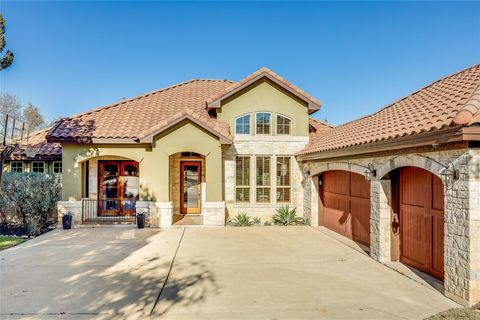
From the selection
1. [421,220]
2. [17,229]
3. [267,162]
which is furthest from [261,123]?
[17,229]

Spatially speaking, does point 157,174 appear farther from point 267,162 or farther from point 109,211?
point 267,162

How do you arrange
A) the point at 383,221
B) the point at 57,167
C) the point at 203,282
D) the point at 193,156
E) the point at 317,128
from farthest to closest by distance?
1. the point at 317,128
2. the point at 193,156
3. the point at 57,167
4. the point at 383,221
5. the point at 203,282

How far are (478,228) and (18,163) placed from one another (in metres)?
18.1

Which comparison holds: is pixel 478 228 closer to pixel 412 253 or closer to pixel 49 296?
pixel 412 253

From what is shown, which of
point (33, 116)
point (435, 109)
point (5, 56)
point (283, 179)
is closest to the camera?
point (435, 109)

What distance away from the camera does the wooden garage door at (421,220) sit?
6.55m

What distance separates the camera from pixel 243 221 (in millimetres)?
13156

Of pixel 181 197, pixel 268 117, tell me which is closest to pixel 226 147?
pixel 268 117

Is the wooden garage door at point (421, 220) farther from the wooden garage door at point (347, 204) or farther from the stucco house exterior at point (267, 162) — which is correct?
the wooden garage door at point (347, 204)

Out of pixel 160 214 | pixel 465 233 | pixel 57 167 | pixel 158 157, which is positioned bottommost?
pixel 160 214

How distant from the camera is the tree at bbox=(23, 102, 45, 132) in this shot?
4347 cm

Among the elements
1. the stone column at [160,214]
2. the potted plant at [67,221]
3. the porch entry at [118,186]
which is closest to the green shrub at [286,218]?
the stone column at [160,214]

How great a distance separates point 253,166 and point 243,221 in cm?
267

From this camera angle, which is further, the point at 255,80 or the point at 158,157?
the point at 255,80
